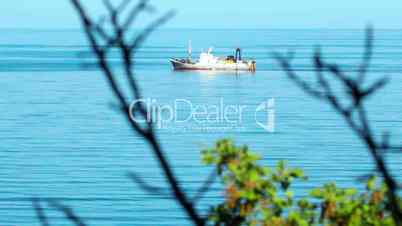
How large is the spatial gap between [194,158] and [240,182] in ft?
91.7

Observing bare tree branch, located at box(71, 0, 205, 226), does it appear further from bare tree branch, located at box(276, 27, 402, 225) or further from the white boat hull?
the white boat hull

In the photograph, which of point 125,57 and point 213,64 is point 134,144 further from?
point 213,64

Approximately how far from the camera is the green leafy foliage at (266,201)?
4488 mm

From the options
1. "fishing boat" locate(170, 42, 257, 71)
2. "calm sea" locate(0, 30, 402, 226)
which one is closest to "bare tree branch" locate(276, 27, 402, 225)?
"calm sea" locate(0, 30, 402, 226)

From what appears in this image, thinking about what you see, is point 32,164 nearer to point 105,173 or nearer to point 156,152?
point 105,173

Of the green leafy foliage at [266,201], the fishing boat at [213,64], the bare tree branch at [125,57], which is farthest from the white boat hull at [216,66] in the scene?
the bare tree branch at [125,57]

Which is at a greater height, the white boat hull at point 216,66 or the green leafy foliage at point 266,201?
the white boat hull at point 216,66

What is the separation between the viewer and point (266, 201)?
15.2 ft

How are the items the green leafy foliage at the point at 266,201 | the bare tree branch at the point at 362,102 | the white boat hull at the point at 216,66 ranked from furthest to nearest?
the white boat hull at the point at 216,66
the green leafy foliage at the point at 266,201
the bare tree branch at the point at 362,102

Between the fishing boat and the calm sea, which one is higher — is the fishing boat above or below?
above

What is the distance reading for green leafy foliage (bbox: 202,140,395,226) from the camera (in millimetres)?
4488

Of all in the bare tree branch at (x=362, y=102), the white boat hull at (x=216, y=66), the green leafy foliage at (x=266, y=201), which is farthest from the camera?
the white boat hull at (x=216, y=66)

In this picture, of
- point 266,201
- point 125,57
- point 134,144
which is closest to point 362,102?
point 125,57

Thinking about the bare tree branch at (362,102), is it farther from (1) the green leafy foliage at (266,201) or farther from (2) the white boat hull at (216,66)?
(2) the white boat hull at (216,66)
